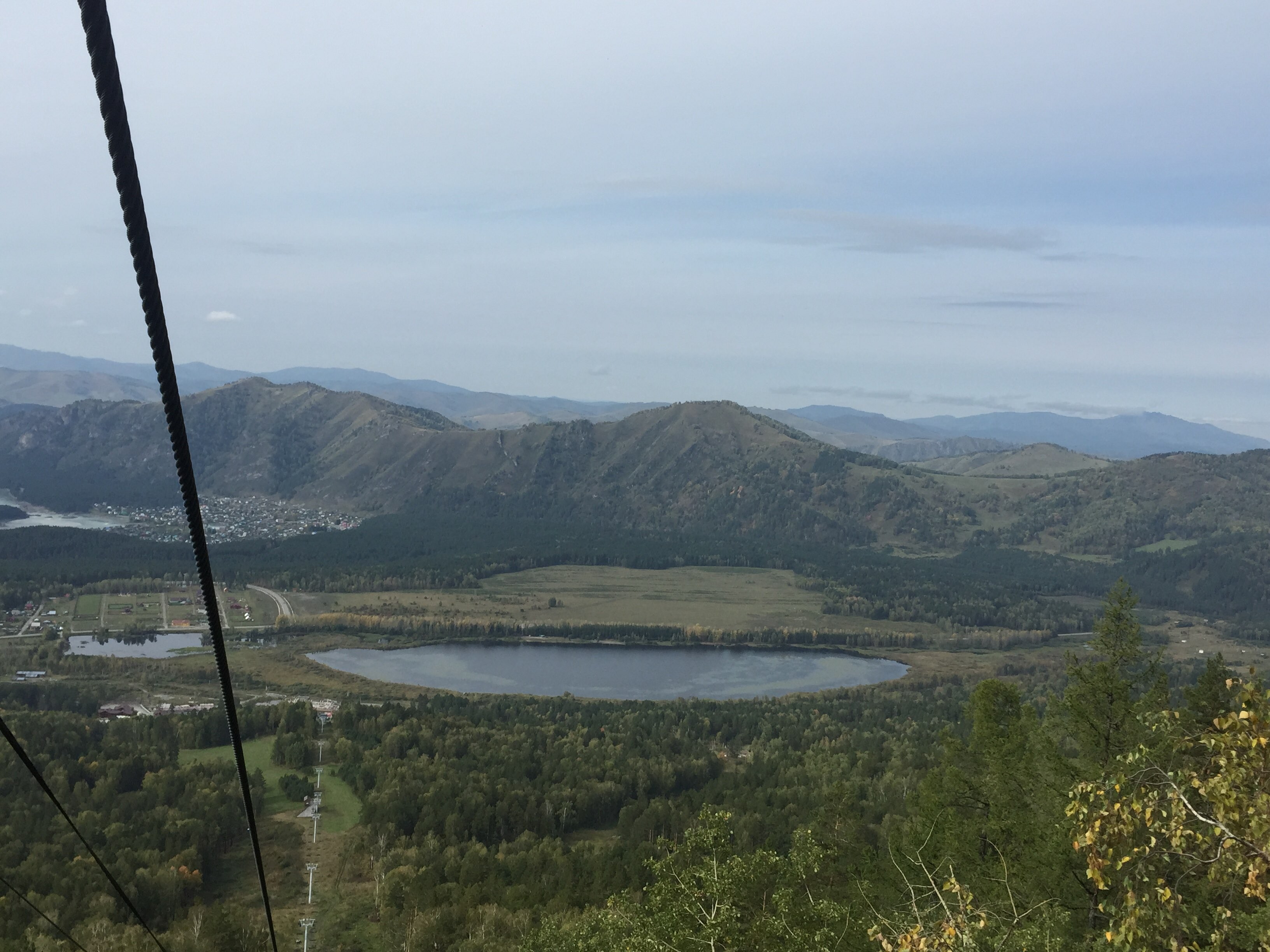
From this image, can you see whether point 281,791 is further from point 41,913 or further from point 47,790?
point 47,790

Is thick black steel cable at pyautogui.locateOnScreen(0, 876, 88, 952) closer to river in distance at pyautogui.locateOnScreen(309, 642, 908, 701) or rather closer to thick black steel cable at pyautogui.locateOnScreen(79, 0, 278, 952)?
thick black steel cable at pyautogui.locateOnScreen(79, 0, 278, 952)

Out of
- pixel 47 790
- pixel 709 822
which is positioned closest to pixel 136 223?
pixel 47 790

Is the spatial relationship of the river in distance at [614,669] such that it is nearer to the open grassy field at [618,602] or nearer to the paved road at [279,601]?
the open grassy field at [618,602]

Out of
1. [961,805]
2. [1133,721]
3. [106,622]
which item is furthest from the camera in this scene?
[106,622]

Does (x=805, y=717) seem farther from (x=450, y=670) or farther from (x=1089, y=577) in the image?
(x=1089, y=577)

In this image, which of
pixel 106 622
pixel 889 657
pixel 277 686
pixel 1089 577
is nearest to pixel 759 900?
pixel 277 686

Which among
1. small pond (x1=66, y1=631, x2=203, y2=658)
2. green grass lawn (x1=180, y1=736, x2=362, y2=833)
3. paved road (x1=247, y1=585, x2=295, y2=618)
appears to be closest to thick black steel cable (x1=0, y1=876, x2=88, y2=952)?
green grass lawn (x1=180, y1=736, x2=362, y2=833)
